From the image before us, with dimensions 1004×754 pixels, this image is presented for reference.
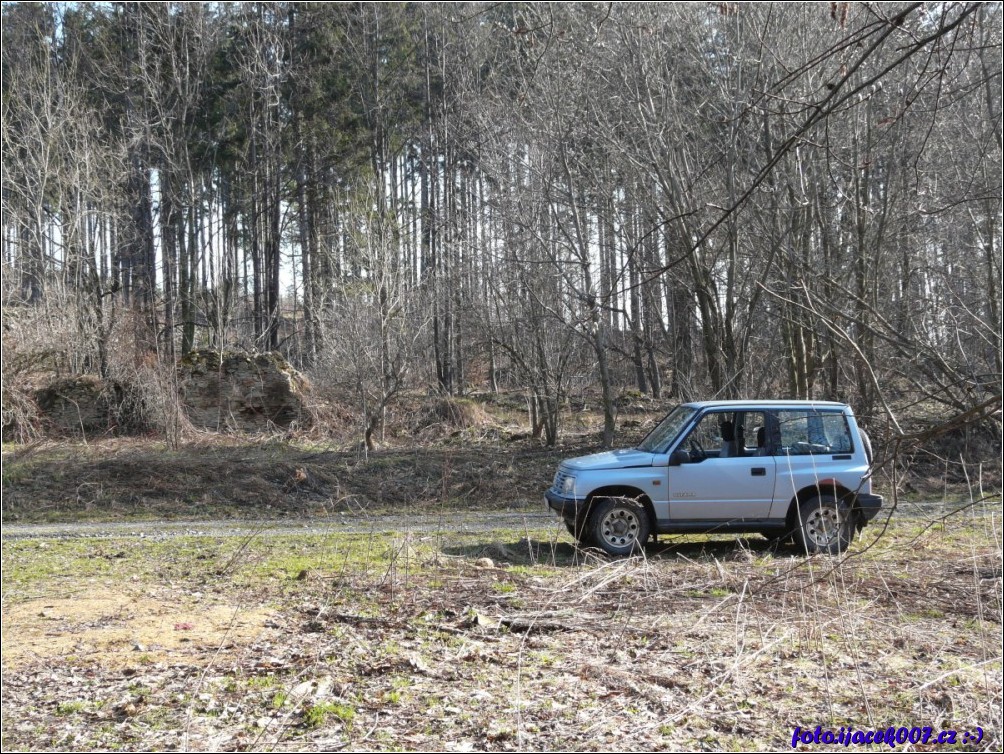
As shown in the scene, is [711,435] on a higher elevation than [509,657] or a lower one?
higher

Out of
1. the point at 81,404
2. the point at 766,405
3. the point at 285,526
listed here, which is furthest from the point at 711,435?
the point at 81,404

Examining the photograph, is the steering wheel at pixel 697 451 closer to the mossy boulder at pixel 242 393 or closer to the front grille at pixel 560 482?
the front grille at pixel 560 482

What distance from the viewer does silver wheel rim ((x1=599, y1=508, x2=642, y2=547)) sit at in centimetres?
1098

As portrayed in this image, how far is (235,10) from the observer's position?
3519cm

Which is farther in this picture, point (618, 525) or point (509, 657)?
point (618, 525)

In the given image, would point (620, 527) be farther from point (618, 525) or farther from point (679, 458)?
point (679, 458)

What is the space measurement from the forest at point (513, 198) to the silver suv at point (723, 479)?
1.77m

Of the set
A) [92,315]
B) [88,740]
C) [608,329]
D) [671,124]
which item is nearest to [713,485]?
[88,740]

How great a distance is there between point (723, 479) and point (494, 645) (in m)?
5.04

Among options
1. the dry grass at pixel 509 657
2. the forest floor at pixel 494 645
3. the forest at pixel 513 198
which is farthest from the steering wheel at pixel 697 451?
the forest at pixel 513 198

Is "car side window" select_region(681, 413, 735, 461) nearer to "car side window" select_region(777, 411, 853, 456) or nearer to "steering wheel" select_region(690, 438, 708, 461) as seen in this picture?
"steering wheel" select_region(690, 438, 708, 461)

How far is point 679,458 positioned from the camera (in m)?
11.1

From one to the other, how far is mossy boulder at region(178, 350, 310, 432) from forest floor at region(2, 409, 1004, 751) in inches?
509

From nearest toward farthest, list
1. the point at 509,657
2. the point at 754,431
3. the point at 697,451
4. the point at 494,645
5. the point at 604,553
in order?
1. the point at 509,657
2. the point at 494,645
3. the point at 604,553
4. the point at 697,451
5. the point at 754,431
